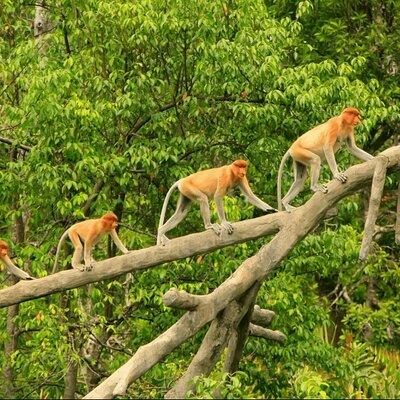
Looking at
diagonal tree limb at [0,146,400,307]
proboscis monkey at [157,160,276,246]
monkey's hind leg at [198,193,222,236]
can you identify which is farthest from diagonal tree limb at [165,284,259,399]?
proboscis monkey at [157,160,276,246]

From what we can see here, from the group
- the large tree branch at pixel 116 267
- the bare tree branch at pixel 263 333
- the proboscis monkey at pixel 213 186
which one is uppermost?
the proboscis monkey at pixel 213 186

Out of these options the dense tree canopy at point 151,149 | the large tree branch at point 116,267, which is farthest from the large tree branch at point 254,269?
the dense tree canopy at point 151,149

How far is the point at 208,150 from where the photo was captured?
9.37 m

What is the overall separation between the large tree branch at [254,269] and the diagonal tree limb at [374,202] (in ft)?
0.28

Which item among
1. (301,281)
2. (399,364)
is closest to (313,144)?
(301,281)

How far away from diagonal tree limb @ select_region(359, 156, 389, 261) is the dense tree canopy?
250 cm

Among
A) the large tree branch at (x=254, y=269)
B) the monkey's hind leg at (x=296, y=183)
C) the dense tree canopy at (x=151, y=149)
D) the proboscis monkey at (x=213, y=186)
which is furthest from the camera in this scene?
the dense tree canopy at (x=151, y=149)

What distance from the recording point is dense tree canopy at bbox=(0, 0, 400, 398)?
887cm

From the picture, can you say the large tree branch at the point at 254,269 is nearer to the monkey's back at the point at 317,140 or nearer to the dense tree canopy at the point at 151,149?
the monkey's back at the point at 317,140

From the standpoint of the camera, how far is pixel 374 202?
5953mm

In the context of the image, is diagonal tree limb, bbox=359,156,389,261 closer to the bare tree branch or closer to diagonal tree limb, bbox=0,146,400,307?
diagonal tree limb, bbox=0,146,400,307

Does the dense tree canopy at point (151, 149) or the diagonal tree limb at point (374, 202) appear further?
the dense tree canopy at point (151, 149)

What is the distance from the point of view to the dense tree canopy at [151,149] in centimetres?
887

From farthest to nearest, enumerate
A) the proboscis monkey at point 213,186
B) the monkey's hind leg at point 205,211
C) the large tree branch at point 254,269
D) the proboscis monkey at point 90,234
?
the proboscis monkey at point 90,234 < the proboscis monkey at point 213,186 < the monkey's hind leg at point 205,211 < the large tree branch at point 254,269
